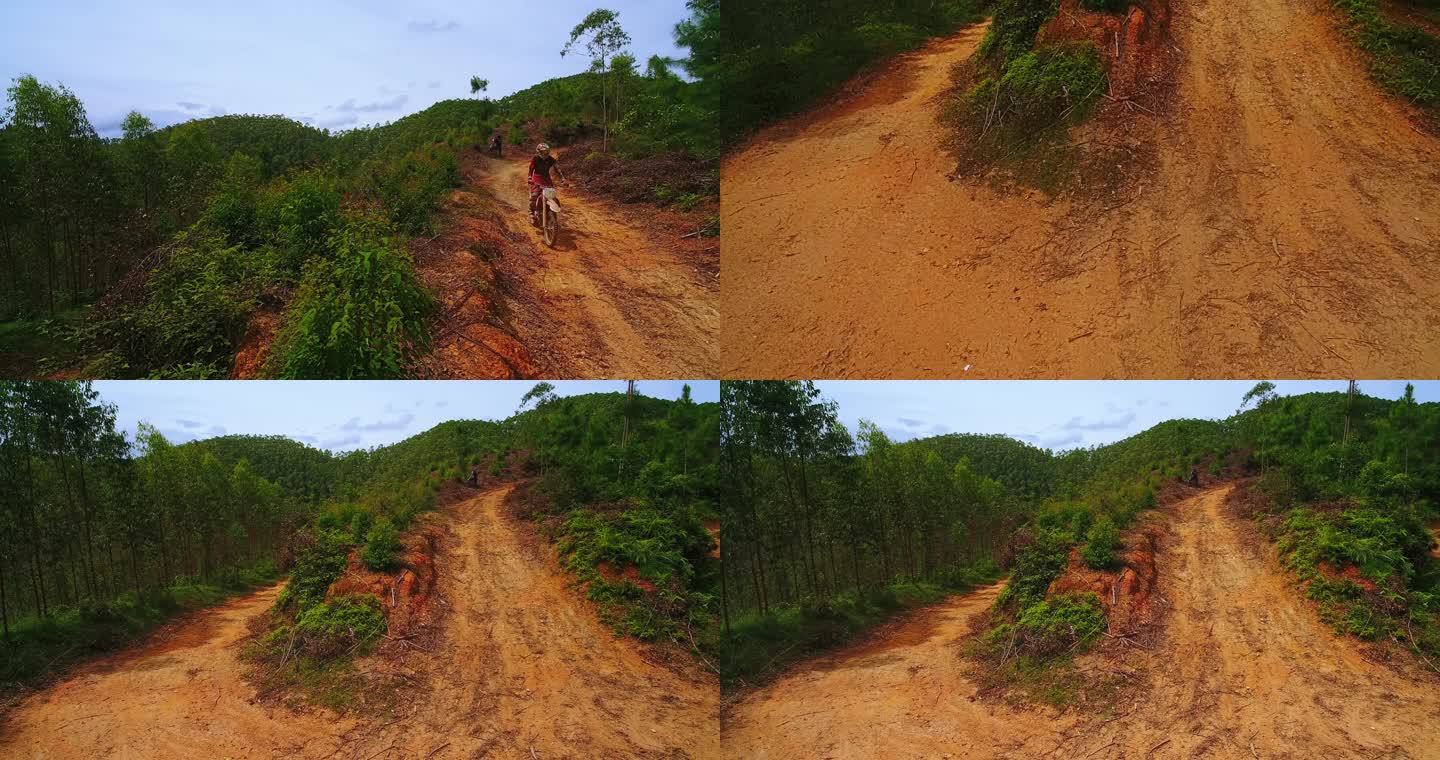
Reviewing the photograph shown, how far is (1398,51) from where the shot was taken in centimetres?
817

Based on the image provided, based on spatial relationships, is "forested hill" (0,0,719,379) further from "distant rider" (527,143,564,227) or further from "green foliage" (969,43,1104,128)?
"green foliage" (969,43,1104,128)

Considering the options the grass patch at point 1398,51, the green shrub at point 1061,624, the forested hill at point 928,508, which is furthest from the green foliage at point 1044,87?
the green shrub at point 1061,624

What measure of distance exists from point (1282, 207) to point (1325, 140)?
56.6 inches

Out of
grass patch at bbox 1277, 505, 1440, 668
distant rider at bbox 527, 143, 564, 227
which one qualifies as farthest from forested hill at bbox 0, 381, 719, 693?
grass patch at bbox 1277, 505, 1440, 668

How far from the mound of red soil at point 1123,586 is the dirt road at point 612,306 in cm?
448

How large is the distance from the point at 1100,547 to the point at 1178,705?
1.77 meters

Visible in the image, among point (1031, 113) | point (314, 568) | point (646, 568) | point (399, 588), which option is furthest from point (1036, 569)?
point (314, 568)

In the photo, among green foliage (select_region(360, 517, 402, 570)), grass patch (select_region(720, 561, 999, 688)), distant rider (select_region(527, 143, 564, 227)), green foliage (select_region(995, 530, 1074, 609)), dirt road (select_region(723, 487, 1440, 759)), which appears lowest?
dirt road (select_region(723, 487, 1440, 759))

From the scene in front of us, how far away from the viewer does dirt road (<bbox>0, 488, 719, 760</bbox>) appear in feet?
18.7

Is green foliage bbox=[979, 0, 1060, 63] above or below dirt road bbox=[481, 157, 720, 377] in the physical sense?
above

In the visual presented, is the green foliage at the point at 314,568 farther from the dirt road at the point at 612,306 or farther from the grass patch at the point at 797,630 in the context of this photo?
the grass patch at the point at 797,630

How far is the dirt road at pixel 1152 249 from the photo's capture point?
5789 mm

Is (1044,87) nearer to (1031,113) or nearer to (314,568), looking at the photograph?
(1031,113)

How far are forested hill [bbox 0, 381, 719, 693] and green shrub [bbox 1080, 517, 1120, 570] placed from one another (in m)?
4.11
